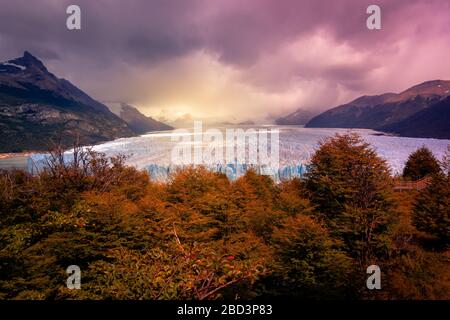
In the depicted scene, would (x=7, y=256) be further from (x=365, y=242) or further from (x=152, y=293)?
(x=365, y=242)

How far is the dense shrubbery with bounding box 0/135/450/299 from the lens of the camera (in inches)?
388

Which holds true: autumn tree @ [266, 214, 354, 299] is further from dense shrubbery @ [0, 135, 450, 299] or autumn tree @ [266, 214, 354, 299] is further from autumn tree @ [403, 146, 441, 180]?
autumn tree @ [403, 146, 441, 180]

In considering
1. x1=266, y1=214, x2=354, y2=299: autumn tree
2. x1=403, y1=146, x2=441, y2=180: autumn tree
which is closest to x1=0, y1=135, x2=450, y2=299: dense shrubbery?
x1=266, y1=214, x2=354, y2=299: autumn tree

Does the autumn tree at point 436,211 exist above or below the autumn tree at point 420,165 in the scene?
below

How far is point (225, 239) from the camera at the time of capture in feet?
77.4

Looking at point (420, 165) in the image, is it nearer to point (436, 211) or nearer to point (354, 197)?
point (436, 211)

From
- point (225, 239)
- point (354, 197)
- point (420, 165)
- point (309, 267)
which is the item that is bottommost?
point (309, 267)

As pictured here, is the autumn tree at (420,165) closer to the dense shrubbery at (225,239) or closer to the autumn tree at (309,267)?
the dense shrubbery at (225,239)

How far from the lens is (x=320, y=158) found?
3161cm

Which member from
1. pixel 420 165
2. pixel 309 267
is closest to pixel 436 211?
pixel 309 267

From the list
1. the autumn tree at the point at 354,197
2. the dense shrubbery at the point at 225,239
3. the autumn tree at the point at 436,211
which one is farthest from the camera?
the autumn tree at the point at 436,211

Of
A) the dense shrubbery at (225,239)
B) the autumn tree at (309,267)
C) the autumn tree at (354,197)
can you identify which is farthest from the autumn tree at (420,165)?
the autumn tree at (309,267)

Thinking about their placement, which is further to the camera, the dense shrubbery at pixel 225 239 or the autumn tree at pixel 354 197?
the autumn tree at pixel 354 197

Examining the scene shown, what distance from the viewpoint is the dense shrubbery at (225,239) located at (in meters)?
9.86
